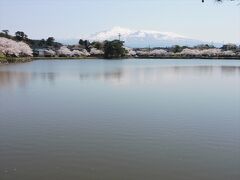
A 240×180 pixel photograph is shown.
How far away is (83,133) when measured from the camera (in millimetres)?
6148

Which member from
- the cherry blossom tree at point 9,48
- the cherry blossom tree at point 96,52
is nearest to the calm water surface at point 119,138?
the cherry blossom tree at point 9,48

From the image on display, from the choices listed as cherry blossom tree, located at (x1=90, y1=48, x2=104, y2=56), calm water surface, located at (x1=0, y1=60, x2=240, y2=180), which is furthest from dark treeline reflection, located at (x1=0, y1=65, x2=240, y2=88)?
cherry blossom tree, located at (x1=90, y1=48, x2=104, y2=56)

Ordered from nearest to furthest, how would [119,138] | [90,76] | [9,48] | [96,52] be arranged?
1. [119,138]
2. [90,76]
3. [9,48]
4. [96,52]

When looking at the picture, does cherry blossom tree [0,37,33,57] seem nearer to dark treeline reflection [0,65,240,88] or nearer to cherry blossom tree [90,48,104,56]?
cherry blossom tree [90,48,104,56]

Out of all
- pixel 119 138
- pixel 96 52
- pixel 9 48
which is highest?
pixel 9 48

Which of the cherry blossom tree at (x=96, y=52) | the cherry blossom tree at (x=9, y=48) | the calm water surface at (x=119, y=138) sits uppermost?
the cherry blossom tree at (x=9, y=48)

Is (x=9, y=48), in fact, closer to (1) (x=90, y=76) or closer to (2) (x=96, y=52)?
(2) (x=96, y=52)

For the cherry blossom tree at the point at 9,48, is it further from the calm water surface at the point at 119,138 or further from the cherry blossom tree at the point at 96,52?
the calm water surface at the point at 119,138

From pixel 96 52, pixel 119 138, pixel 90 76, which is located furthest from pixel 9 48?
pixel 119 138

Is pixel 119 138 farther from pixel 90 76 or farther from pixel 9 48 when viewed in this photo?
pixel 9 48

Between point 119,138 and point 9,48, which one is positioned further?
point 9,48

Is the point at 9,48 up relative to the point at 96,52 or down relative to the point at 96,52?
up

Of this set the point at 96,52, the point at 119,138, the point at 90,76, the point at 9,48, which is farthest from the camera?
the point at 96,52

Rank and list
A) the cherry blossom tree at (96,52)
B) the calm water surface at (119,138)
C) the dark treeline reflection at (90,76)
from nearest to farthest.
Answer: the calm water surface at (119,138), the dark treeline reflection at (90,76), the cherry blossom tree at (96,52)
